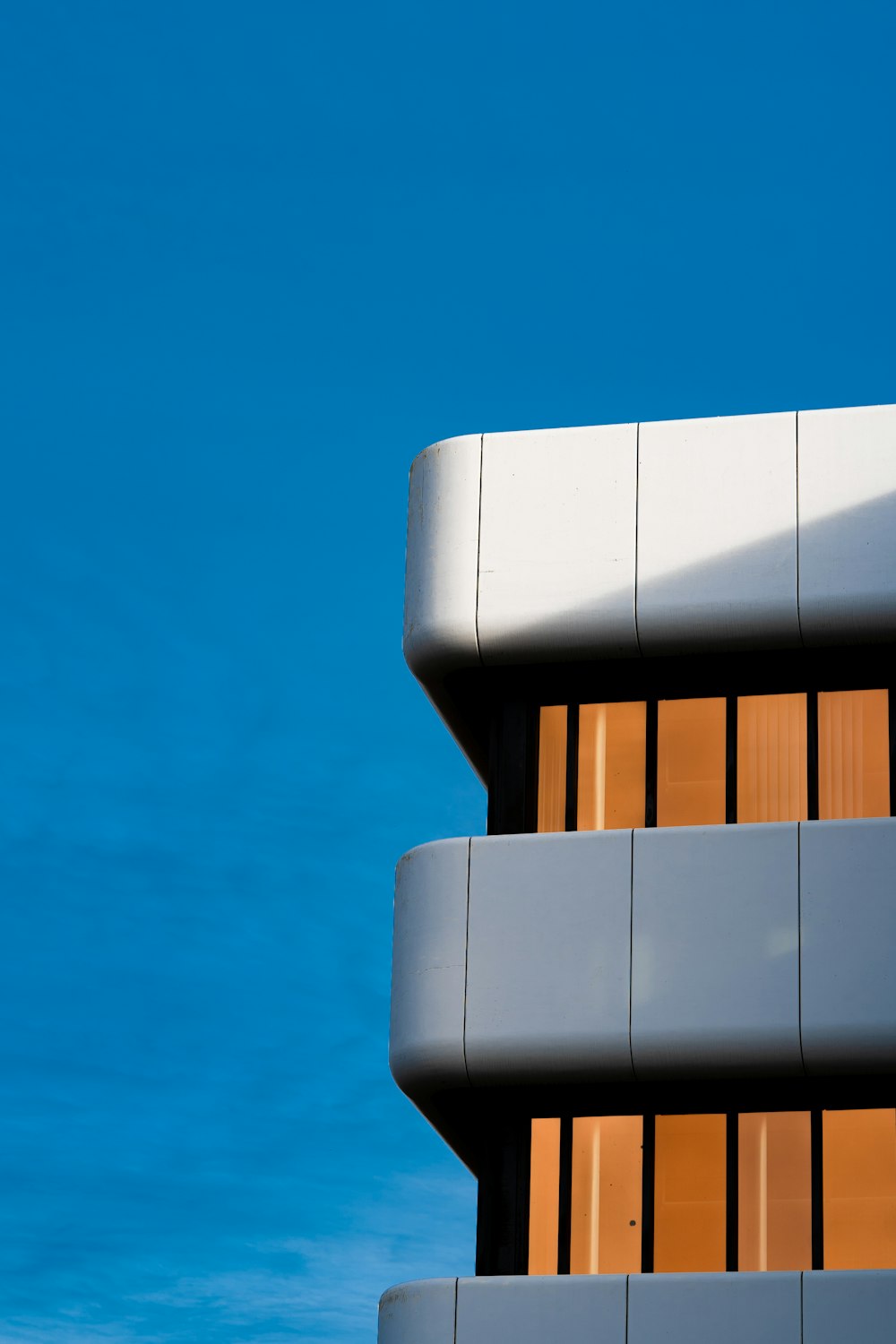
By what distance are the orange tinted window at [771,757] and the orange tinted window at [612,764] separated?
111cm

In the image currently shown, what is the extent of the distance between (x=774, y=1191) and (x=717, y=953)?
245 centimetres

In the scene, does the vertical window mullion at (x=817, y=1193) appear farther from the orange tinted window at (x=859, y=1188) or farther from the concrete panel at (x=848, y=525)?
the concrete panel at (x=848, y=525)

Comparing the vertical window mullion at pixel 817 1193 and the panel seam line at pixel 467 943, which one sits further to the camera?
the panel seam line at pixel 467 943

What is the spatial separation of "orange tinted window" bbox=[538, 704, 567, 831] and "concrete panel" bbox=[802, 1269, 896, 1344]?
230 inches

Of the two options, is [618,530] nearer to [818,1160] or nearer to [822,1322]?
[818,1160]

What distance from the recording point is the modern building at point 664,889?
21453mm

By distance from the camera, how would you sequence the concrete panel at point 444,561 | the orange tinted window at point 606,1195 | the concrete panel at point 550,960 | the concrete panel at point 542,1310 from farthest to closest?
the concrete panel at point 444,561 → the concrete panel at point 550,960 → the orange tinted window at point 606,1195 → the concrete panel at point 542,1310

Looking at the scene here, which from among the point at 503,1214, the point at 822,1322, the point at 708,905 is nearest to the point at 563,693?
the point at 708,905

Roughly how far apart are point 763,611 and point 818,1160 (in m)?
5.83

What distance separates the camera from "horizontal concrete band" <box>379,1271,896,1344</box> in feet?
66.6

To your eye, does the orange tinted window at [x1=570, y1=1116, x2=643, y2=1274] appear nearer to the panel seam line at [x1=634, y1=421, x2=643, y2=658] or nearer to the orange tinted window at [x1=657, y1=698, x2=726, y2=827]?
the orange tinted window at [x1=657, y1=698, x2=726, y2=827]

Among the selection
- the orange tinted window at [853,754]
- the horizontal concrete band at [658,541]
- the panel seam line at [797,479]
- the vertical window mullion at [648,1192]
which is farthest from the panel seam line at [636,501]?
the vertical window mullion at [648,1192]

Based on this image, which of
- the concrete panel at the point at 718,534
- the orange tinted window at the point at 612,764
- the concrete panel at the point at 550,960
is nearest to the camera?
the concrete panel at the point at 550,960

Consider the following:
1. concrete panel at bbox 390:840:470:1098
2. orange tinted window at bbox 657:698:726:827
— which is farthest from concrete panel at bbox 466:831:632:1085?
orange tinted window at bbox 657:698:726:827
